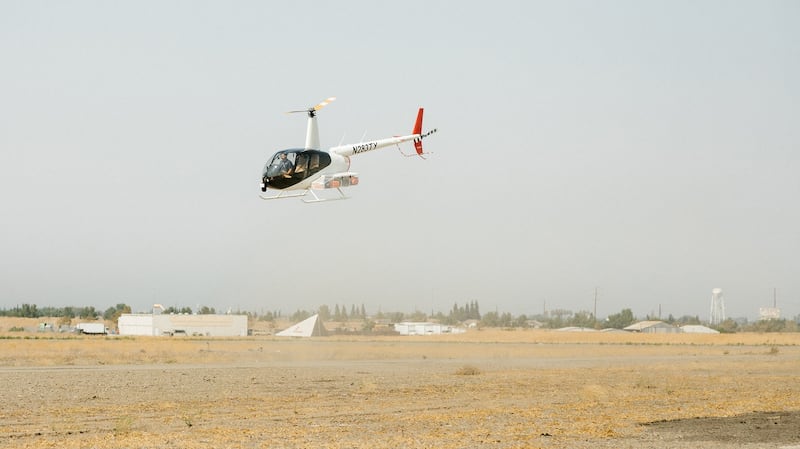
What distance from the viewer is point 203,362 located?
62.2 metres

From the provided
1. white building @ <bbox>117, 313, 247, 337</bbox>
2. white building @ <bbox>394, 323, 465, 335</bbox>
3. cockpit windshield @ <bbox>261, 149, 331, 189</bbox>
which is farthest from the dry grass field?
white building @ <bbox>394, 323, 465, 335</bbox>

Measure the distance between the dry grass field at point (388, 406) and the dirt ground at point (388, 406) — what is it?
66 mm

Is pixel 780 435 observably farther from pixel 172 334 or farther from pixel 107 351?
pixel 172 334

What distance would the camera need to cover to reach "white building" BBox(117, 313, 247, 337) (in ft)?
499

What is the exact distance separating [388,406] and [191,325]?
126 meters

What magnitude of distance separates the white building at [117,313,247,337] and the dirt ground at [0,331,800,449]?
93.3m

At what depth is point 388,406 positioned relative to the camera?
33.4m

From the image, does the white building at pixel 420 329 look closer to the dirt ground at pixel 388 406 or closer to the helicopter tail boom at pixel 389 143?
the dirt ground at pixel 388 406

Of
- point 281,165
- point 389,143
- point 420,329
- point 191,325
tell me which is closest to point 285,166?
point 281,165

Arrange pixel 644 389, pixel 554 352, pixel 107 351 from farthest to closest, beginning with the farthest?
pixel 554 352
pixel 107 351
pixel 644 389

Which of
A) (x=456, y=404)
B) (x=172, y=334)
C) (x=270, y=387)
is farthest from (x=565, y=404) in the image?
(x=172, y=334)

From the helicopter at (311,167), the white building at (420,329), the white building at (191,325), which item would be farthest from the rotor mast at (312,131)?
the white building at (420,329)

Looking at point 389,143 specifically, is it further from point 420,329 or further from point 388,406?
point 420,329

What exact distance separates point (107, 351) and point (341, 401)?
159 feet
